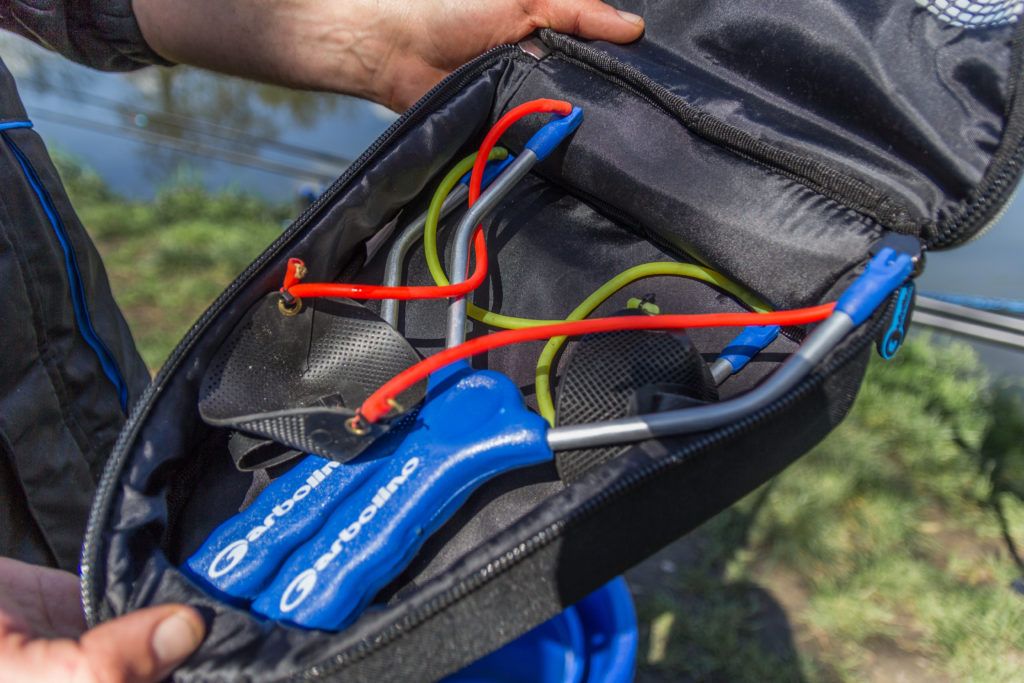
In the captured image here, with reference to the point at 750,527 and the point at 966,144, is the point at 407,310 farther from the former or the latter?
the point at 750,527

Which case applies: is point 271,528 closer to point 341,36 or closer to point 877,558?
point 341,36

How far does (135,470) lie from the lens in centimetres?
69

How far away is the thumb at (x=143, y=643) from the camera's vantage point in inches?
20.6

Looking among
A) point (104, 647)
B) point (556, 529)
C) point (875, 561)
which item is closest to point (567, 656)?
point (556, 529)

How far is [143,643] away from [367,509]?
0.72ft

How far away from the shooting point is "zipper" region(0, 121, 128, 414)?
0.84 m

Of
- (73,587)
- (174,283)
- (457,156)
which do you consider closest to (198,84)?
(174,283)

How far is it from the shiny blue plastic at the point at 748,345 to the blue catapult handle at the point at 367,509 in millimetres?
257

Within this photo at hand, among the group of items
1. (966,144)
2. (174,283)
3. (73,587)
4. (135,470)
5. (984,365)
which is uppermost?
(966,144)

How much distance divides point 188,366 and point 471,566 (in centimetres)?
40

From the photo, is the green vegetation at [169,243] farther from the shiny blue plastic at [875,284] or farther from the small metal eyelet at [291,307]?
the shiny blue plastic at [875,284]

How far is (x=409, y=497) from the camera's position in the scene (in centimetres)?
68

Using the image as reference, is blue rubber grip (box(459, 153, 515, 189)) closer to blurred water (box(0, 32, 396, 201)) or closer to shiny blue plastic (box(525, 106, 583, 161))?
shiny blue plastic (box(525, 106, 583, 161))

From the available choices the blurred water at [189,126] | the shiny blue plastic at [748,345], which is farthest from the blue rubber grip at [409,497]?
the blurred water at [189,126]
